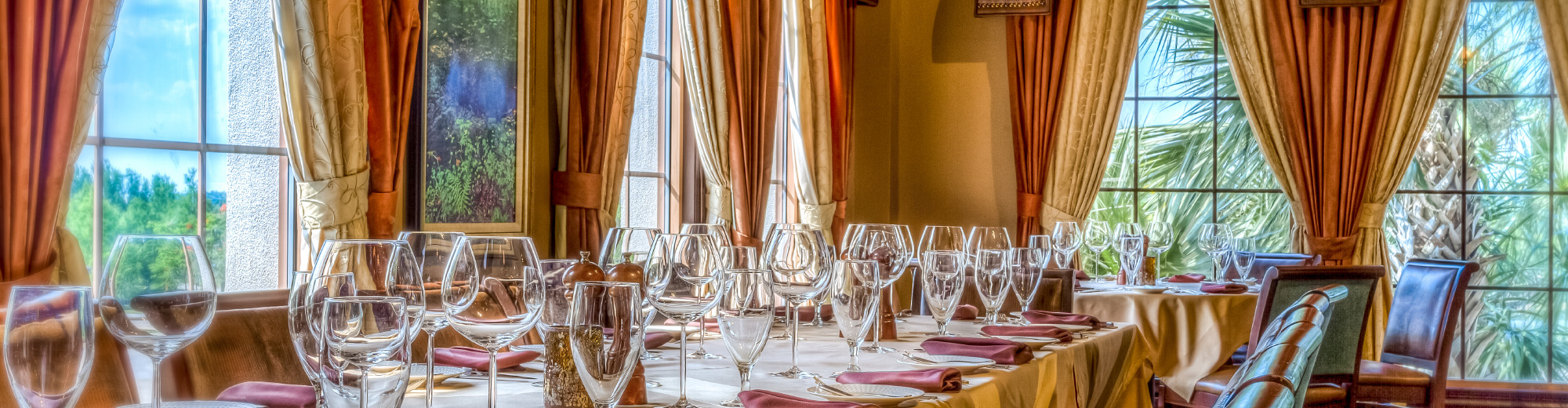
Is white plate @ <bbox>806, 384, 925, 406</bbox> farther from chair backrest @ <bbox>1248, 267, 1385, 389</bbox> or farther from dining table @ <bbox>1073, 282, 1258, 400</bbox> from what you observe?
dining table @ <bbox>1073, 282, 1258, 400</bbox>

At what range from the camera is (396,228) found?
2.97 meters

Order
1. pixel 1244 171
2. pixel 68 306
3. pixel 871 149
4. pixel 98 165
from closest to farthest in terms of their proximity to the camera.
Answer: pixel 68 306 < pixel 98 165 < pixel 871 149 < pixel 1244 171

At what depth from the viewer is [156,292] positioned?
1046 millimetres

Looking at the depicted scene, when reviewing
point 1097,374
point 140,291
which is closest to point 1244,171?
point 1097,374

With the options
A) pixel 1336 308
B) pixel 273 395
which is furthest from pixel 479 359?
pixel 1336 308

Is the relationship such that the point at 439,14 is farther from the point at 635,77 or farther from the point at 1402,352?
the point at 1402,352

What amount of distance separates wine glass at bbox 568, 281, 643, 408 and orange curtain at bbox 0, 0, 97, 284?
1527 millimetres

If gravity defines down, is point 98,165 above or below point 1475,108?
below

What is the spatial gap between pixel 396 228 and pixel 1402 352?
3217 millimetres

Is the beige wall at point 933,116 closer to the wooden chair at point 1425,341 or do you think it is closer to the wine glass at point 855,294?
the wooden chair at point 1425,341

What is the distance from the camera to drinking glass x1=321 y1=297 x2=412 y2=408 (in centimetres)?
92

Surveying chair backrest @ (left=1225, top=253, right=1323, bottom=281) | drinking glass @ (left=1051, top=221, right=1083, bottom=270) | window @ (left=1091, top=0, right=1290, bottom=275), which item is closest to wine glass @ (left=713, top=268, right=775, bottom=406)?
drinking glass @ (left=1051, top=221, right=1083, bottom=270)

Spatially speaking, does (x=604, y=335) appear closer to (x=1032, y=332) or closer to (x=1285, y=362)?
(x=1285, y=362)

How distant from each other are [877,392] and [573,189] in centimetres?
228
